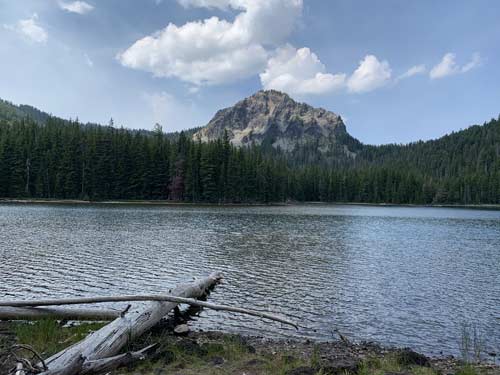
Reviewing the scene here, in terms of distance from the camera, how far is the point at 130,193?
12550 cm

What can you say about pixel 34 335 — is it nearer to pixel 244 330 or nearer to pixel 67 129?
pixel 244 330

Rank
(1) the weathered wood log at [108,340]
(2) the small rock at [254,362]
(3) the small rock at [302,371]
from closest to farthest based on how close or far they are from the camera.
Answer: (1) the weathered wood log at [108,340]
(3) the small rock at [302,371]
(2) the small rock at [254,362]

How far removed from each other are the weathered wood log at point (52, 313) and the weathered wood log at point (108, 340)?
6.34 feet

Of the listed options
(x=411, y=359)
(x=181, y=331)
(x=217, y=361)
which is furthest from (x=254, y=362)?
(x=411, y=359)

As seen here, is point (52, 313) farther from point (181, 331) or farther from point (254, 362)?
point (254, 362)

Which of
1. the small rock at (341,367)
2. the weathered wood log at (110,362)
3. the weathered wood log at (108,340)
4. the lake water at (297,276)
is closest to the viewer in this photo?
the weathered wood log at (108,340)

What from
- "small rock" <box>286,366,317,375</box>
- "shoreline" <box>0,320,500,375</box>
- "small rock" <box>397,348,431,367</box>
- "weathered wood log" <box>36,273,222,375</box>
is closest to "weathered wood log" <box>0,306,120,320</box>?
"shoreline" <box>0,320,500,375</box>

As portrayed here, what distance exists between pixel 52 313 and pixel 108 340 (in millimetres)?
4286

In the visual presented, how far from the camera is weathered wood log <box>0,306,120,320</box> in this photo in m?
13.0

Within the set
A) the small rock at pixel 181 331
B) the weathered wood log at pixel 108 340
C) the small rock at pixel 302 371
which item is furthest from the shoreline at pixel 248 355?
the weathered wood log at pixel 108 340

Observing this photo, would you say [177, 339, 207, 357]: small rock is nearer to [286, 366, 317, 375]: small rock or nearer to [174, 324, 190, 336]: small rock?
[174, 324, 190, 336]: small rock

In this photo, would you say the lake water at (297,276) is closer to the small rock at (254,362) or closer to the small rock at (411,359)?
the small rock at (411,359)

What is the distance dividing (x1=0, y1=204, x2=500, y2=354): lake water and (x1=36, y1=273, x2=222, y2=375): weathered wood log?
3.33 meters

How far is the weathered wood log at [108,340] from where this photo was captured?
8.41 meters
